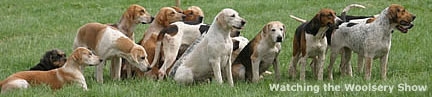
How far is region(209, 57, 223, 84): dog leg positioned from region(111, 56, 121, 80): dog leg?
1.67 m

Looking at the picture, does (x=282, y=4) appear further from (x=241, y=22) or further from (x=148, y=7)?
(x=241, y=22)

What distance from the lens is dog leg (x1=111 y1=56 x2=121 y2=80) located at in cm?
882

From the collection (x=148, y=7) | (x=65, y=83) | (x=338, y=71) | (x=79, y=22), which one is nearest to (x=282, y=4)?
(x=148, y=7)

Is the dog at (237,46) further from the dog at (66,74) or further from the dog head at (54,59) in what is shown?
the dog head at (54,59)

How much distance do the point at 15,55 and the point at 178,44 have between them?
4.65 m

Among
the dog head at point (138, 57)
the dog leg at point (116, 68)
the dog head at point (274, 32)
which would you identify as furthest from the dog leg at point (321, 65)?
the dog leg at point (116, 68)

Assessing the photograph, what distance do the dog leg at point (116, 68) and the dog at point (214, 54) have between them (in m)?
0.98

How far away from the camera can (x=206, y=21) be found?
17.2 metres

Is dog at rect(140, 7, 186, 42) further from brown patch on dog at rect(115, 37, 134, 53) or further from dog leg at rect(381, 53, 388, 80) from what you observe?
dog leg at rect(381, 53, 388, 80)

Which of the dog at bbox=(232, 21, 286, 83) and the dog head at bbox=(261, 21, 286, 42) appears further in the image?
the dog at bbox=(232, 21, 286, 83)

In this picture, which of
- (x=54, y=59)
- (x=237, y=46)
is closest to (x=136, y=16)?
(x=54, y=59)

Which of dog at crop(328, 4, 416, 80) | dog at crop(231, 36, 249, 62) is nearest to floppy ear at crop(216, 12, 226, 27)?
dog at crop(231, 36, 249, 62)

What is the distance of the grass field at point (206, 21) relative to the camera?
7324mm

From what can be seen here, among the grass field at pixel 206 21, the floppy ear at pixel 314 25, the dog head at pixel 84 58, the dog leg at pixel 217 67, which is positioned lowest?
the grass field at pixel 206 21
